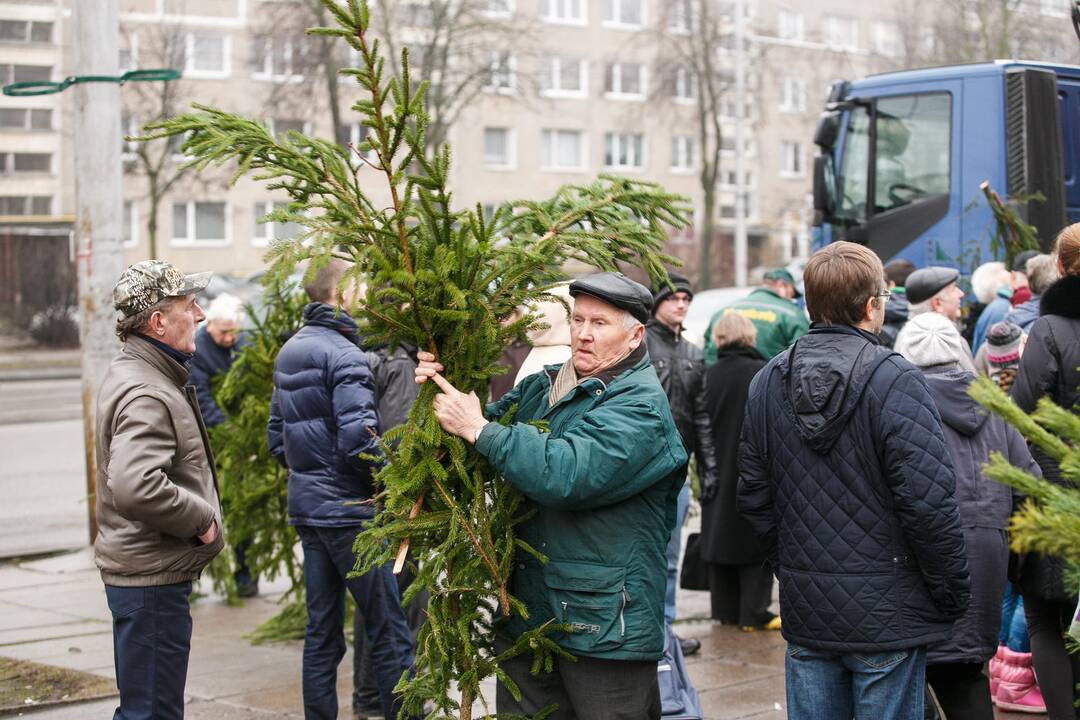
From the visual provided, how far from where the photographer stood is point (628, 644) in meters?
4.17

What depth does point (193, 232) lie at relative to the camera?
50.9 metres

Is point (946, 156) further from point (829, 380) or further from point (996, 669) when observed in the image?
point (829, 380)

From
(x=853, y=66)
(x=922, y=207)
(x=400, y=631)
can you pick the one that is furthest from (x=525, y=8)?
(x=400, y=631)

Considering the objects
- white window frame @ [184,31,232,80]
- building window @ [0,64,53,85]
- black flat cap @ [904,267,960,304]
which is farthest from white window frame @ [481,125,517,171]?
black flat cap @ [904,267,960,304]

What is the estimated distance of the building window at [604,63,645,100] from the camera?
5841 cm

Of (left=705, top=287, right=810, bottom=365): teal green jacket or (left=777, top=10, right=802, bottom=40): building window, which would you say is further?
(left=777, top=10, right=802, bottom=40): building window

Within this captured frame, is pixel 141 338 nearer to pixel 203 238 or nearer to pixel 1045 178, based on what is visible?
pixel 1045 178

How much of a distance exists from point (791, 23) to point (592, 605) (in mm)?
61563

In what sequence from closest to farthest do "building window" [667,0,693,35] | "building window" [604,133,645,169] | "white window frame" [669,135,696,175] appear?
1. "building window" [667,0,693,35]
2. "building window" [604,133,645,169]
3. "white window frame" [669,135,696,175]

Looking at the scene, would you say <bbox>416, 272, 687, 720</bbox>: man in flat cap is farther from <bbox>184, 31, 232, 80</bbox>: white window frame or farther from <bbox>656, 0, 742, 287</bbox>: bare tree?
<bbox>184, 31, 232, 80</bbox>: white window frame

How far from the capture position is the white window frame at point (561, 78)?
56438 mm

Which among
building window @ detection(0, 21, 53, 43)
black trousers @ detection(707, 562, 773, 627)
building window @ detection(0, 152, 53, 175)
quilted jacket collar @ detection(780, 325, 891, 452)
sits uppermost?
building window @ detection(0, 21, 53, 43)

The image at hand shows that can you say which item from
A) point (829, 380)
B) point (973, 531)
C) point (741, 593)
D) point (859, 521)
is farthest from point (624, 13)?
point (859, 521)

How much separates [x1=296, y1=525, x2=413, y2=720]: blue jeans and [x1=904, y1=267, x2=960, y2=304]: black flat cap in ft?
9.47
